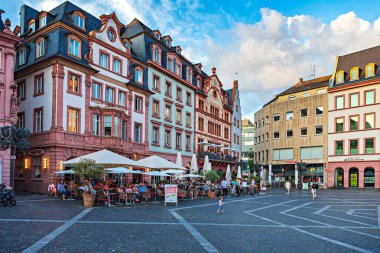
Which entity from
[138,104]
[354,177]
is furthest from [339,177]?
[138,104]

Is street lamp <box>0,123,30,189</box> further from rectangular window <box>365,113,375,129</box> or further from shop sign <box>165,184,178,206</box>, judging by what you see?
rectangular window <box>365,113,375,129</box>

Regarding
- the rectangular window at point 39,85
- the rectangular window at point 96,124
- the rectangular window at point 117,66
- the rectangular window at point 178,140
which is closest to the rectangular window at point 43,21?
the rectangular window at point 39,85

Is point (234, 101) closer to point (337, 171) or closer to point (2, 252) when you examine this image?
point (337, 171)

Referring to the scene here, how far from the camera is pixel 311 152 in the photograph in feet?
198

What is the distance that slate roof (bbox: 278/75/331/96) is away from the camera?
6349 centimetres

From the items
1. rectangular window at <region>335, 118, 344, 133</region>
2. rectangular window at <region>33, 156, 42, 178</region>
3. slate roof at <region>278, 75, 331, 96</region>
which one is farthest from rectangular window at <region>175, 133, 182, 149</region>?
slate roof at <region>278, 75, 331, 96</region>

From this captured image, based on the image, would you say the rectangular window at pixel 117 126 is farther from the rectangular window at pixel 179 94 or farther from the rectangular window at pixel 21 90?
the rectangular window at pixel 179 94

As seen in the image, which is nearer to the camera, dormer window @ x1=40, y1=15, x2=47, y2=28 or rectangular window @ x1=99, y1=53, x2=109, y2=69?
dormer window @ x1=40, y1=15, x2=47, y2=28

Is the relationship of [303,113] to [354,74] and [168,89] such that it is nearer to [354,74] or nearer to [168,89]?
[354,74]

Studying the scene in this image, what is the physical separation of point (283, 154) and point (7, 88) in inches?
1871

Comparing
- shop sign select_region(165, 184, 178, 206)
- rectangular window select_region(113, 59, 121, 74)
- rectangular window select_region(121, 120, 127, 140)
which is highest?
rectangular window select_region(113, 59, 121, 74)

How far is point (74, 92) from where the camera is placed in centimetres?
3072

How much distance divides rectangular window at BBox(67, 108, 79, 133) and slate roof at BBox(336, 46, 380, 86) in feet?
139

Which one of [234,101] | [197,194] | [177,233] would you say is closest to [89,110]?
[197,194]
